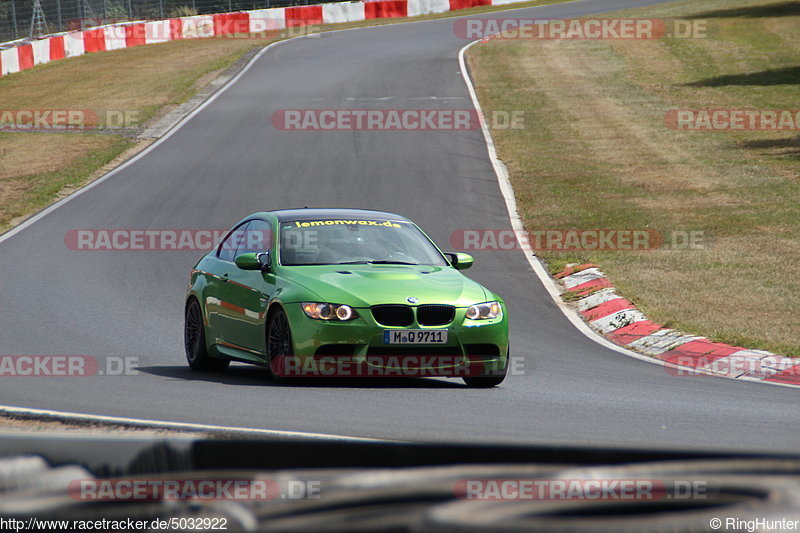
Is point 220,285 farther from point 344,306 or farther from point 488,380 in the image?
point 488,380

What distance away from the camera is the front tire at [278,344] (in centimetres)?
917

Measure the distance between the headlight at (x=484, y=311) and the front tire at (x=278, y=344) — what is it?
1.48 meters

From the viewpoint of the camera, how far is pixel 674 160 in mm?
25797

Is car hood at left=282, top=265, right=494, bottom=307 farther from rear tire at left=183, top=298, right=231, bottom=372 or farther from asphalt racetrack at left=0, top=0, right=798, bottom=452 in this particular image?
rear tire at left=183, top=298, right=231, bottom=372

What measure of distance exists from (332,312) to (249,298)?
1.25 m

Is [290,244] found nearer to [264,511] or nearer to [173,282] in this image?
[173,282]

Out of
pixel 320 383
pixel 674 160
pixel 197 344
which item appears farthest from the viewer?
pixel 674 160

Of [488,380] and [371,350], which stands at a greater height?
[371,350]

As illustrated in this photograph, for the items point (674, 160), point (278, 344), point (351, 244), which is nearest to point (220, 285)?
point (351, 244)

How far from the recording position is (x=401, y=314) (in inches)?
355

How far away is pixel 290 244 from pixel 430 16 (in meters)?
48.0

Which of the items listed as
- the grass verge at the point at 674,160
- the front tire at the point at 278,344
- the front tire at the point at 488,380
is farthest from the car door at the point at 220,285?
the grass verge at the point at 674,160

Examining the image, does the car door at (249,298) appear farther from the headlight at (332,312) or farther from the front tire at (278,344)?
the headlight at (332,312)

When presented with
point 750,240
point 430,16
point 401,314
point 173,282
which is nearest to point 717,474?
point 401,314
